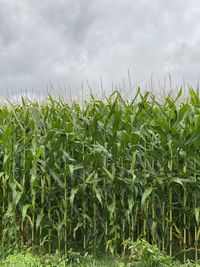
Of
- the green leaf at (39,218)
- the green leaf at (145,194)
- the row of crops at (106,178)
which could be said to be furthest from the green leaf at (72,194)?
the green leaf at (145,194)

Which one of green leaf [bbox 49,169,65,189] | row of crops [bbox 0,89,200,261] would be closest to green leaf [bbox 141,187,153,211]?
row of crops [bbox 0,89,200,261]

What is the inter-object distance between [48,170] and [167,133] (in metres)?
1.59

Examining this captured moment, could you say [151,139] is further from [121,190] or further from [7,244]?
[7,244]

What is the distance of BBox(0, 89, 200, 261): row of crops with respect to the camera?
18.1 feet

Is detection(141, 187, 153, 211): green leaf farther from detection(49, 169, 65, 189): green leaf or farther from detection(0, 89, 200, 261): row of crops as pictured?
detection(49, 169, 65, 189): green leaf

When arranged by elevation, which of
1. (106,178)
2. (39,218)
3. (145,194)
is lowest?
(39,218)

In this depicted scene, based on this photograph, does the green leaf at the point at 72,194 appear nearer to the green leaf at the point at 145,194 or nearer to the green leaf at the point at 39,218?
the green leaf at the point at 39,218

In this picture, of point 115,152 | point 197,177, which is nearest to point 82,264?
point 115,152

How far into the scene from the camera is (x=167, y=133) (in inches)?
216

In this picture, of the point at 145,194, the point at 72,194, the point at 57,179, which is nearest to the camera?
the point at 145,194

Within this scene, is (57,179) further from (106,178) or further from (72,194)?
(106,178)

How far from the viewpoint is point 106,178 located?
5.69m

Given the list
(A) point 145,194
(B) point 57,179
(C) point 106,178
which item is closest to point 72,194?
(B) point 57,179

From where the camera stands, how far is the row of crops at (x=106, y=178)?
551 cm
